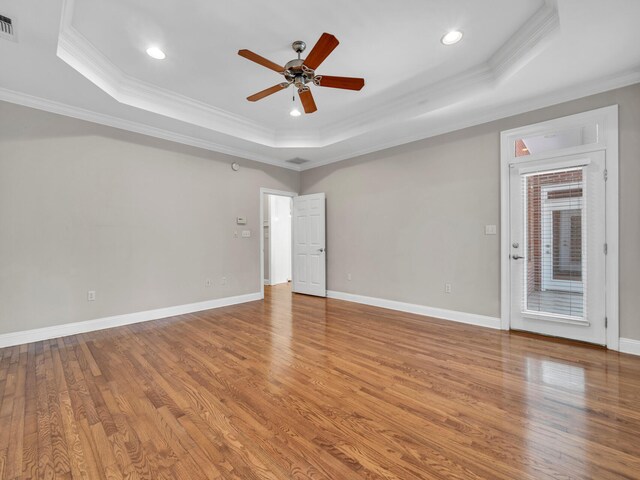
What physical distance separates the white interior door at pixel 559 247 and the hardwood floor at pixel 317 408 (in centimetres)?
32

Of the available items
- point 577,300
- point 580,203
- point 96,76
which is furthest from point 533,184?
point 96,76

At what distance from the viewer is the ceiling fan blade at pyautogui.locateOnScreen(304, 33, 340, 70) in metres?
2.16

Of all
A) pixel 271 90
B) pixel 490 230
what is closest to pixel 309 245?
pixel 490 230

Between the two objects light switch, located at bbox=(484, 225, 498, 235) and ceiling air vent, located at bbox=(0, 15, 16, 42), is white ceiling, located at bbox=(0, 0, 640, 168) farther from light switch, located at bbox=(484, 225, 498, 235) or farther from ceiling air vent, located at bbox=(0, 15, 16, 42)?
light switch, located at bbox=(484, 225, 498, 235)

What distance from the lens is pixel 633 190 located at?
3006mm

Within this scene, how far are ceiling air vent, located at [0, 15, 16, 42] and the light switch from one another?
5.28 metres

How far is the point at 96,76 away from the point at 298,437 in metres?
4.08

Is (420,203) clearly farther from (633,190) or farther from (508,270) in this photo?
(633,190)

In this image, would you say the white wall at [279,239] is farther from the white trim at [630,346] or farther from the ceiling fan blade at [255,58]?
the white trim at [630,346]

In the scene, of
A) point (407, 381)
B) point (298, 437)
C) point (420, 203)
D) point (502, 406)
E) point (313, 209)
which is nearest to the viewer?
point (298, 437)

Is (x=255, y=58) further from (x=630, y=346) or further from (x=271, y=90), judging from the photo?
(x=630, y=346)

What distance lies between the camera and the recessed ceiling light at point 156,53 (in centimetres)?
292

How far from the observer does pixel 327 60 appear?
3158 millimetres

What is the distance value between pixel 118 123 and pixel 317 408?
4511 mm
